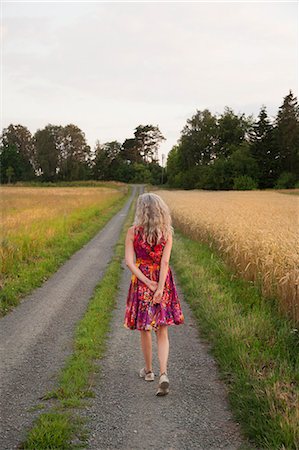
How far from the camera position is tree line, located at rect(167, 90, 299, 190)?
248 feet

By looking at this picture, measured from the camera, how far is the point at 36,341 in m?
7.35

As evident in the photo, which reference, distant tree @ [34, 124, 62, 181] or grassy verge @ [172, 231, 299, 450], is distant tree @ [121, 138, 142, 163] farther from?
grassy verge @ [172, 231, 299, 450]

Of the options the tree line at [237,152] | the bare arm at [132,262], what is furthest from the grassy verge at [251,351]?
the tree line at [237,152]

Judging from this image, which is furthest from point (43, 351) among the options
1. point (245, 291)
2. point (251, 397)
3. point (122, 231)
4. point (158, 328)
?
point (122, 231)

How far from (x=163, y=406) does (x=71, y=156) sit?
112675 mm

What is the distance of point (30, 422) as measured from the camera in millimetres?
4605

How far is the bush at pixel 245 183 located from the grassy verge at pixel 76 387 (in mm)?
72016

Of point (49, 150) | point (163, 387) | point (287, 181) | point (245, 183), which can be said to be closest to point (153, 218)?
point (163, 387)

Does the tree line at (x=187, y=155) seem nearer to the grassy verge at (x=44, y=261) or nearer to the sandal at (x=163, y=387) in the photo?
the grassy verge at (x=44, y=261)

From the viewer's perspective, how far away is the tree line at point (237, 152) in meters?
75.5

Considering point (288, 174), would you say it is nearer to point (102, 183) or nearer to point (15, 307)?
point (102, 183)

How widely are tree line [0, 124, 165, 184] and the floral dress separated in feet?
360

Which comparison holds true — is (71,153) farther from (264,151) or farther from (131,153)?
(264,151)

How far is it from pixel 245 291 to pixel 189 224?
1021 centimetres
